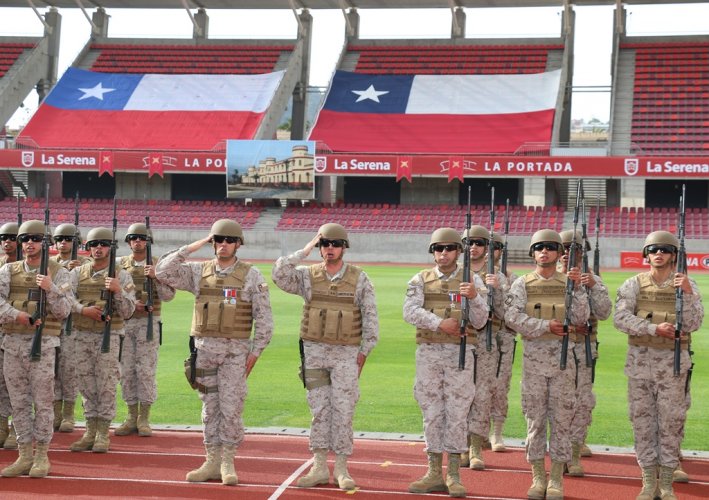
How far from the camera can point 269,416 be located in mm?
12219

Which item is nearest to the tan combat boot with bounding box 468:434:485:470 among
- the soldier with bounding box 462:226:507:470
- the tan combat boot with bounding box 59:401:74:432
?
the soldier with bounding box 462:226:507:470

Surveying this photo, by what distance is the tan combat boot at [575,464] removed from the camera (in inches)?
380

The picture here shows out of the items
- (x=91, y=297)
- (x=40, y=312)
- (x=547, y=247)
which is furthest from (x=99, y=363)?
(x=547, y=247)

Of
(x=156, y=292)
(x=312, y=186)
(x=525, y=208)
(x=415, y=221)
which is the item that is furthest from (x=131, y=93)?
(x=156, y=292)

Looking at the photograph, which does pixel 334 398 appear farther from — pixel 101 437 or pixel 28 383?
pixel 28 383

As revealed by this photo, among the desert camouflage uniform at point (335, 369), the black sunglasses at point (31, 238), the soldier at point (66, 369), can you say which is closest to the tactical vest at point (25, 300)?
the black sunglasses at point (31, 238)

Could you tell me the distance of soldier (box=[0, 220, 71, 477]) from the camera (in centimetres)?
930

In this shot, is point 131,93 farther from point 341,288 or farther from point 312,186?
point 341,288

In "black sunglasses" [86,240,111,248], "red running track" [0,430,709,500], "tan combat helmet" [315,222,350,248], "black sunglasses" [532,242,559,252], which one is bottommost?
"red running track" [0,430,709,500]

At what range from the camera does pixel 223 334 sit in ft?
30.7

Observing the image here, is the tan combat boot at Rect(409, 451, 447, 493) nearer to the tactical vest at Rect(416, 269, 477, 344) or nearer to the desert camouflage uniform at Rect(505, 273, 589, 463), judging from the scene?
the desert camouflage uniform at Rect(505, 273, 589, 463)

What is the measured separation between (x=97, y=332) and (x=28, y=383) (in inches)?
46.9

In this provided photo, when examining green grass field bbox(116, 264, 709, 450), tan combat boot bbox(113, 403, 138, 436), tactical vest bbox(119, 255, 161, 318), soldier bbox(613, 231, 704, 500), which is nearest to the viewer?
soldier bbox(613, 231, 704, 500)

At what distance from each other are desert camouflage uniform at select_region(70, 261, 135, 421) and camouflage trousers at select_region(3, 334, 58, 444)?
918mm
